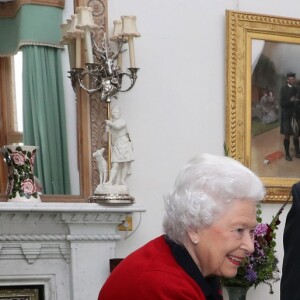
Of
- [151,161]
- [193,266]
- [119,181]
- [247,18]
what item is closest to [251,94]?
[247,18]

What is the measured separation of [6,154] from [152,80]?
1.10m

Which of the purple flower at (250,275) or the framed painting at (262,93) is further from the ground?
the framed painting at (262,93)

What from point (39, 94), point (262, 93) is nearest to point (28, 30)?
point (39, 94)

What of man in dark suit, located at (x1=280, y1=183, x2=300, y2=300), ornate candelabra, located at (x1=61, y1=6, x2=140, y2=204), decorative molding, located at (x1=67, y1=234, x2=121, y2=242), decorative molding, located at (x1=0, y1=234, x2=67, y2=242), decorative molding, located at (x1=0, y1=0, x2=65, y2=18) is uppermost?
decorative molding, located at (x1=0, y1=0, x2=65, y2=18)

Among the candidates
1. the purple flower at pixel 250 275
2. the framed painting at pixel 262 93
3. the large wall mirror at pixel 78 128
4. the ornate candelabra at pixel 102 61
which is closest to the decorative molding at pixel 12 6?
the large wall mirror at pixel 78 128

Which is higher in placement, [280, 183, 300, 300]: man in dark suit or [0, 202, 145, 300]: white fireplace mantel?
[280, 183, 300, 300]: man in dark suit

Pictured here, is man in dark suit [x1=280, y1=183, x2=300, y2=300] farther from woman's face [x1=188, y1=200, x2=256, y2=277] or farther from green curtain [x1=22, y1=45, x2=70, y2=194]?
green curtain [x1=22, y1=45, x2=70, y2=194]

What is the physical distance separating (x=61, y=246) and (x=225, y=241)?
7.64 feet

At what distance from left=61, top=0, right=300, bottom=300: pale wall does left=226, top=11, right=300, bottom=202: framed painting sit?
3.5 inches

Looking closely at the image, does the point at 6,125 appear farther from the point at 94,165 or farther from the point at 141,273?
the point at 141,273

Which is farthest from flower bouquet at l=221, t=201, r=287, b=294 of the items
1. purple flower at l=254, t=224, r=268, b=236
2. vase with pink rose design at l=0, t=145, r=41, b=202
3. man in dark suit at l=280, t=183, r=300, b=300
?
man in dark suit at l=280, t=183, r=300, b=300

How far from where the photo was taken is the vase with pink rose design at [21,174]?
4.11 metres

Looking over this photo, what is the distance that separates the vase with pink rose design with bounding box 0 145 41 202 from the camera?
4109mm

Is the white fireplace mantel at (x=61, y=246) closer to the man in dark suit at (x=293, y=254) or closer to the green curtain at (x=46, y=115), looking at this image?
the green curtain at (x=46, y=115)
